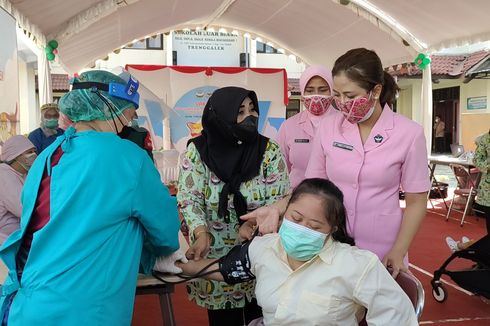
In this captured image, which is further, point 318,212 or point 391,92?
point 391,92

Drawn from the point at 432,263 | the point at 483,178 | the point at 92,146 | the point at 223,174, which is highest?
the point at 92,146

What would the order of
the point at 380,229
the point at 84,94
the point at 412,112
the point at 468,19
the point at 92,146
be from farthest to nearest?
the point at 412,112 → the point at 468,19 → the point at 380,229 → the point at 84,94 → the point at 92,146

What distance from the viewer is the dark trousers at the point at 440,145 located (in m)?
17.1

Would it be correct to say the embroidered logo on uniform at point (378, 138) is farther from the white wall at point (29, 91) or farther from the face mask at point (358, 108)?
the white wall at point (29, 91)

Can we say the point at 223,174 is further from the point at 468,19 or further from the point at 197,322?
the point at 468,19

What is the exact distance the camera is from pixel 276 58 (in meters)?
18.5

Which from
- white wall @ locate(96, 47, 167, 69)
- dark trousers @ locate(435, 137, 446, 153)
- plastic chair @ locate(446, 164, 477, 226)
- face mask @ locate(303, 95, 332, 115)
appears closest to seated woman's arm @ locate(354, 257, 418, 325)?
face mask @ locate(303, 95, 332, 115)

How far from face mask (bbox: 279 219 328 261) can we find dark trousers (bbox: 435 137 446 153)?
16.9m

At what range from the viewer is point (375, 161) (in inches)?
73.3

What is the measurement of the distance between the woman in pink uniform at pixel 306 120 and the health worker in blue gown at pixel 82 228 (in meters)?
1.44

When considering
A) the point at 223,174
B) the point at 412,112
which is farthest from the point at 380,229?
the point at 412,112

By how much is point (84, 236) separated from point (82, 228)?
2cm

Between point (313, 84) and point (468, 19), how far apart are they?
4600 millimetres

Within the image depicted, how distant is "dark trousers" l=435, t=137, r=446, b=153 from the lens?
1708 centimetres
